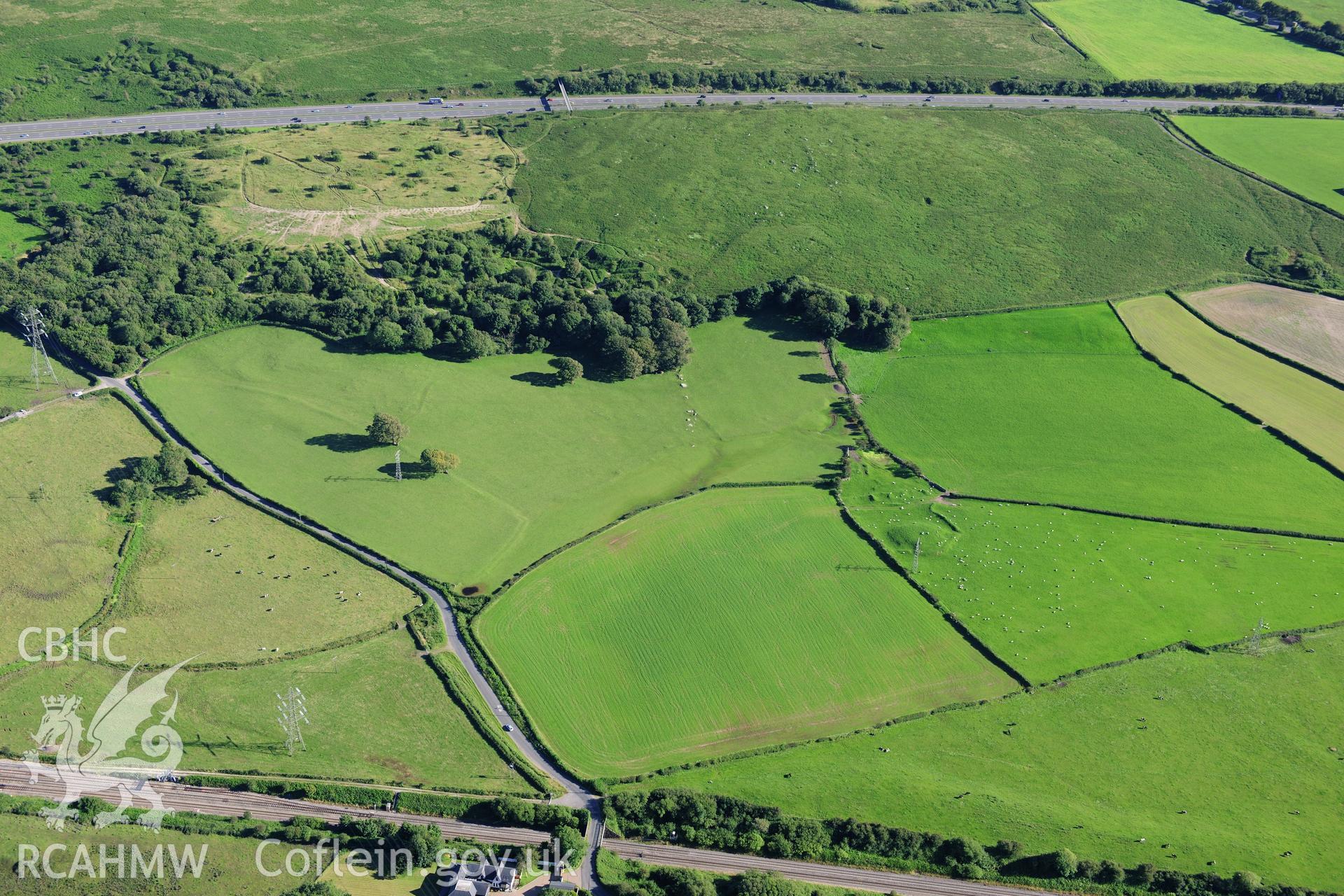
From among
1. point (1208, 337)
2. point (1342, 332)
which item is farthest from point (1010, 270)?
point (1342, 332)

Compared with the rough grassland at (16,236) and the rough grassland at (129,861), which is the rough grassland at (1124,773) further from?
the rough grassland at (16,236)

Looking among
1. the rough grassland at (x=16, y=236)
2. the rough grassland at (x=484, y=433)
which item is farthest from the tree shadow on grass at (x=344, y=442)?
the rough grassland at (x=16, y=236)

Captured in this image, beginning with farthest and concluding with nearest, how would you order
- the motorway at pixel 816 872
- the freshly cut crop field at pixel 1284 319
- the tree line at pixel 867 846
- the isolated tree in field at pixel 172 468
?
1. the freshly cut crop field at pixel 1284 319
2. the isolated tree in field at pixel 172 468
3. the tree line at pixel 867 846
4. the motorway at pixel 816 872

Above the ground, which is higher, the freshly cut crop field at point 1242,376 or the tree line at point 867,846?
the freshly cut crop field at point 1242,376

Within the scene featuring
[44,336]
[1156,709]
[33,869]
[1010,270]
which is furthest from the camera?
[1010,270]

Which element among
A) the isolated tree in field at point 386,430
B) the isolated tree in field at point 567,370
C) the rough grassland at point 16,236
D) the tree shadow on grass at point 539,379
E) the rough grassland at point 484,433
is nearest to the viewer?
the rough grassland at point 484,433

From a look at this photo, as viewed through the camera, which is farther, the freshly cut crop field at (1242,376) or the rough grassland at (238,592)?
the freshly cut crop field at (1242,376)

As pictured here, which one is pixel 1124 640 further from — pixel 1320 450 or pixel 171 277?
pixel 171 277
